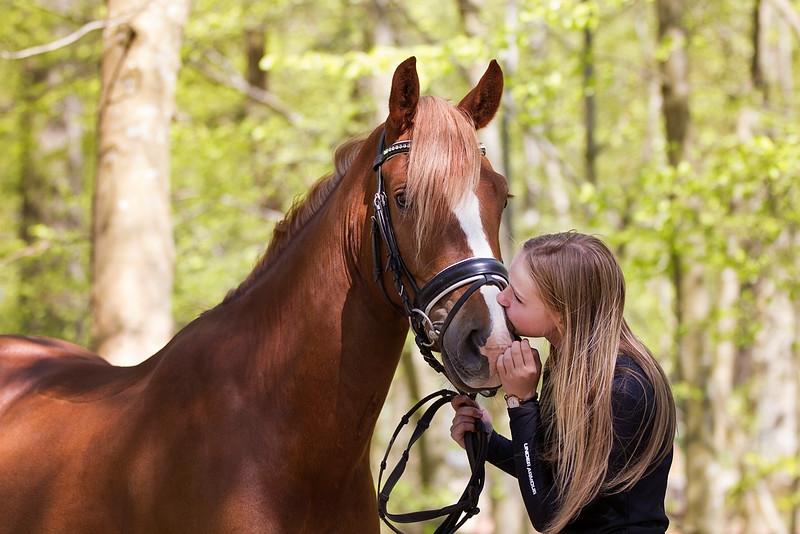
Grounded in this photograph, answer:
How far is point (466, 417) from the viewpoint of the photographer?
2861mm

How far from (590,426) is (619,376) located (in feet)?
0.54

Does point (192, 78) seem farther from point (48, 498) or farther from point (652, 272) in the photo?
point (48, 498)

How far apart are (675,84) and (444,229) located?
854cm

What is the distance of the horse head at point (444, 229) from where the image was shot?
2.55 m

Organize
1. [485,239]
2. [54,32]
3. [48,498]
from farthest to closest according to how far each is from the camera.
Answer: [54,32] < [48,498] < [485,239]

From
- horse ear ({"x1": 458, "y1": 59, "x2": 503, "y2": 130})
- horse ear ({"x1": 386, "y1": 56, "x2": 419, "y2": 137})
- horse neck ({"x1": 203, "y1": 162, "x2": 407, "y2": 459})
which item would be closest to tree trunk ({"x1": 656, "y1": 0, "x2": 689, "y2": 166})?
horse ear ({"x1": 458, "y1": 59, "x2": 503, "y2": 130})

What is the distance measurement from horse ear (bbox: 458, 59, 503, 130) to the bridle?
0.22 meters

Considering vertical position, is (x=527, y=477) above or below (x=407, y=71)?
below

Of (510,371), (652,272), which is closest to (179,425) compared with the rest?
(510,371)

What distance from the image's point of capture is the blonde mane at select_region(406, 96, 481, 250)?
104 inches

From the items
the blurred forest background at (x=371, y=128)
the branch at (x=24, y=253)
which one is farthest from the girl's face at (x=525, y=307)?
the branch at (x=24, y=253)

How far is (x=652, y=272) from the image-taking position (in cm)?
991

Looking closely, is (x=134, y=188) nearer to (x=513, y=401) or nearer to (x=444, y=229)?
(x=444, y=229)

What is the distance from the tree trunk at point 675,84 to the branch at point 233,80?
461cm
